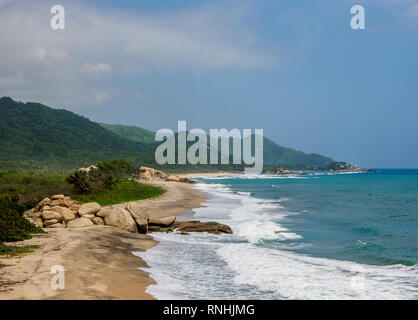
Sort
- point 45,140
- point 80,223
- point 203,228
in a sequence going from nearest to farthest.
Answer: point 80,223 < point 203,228 < point 45,140

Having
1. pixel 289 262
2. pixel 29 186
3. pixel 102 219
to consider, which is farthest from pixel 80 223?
pixel 29 186

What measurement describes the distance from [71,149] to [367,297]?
496ft

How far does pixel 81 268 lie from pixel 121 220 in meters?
10.2

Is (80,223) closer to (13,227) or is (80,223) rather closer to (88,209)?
(88,209)

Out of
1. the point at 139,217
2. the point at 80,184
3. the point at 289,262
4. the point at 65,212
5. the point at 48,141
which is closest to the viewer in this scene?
the point at 289,262

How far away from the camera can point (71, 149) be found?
148 m

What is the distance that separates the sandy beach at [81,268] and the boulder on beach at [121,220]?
211 cm

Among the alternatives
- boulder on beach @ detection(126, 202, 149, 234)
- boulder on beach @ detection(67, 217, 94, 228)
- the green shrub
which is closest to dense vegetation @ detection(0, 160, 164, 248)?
the green shrub

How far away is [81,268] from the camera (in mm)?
13016

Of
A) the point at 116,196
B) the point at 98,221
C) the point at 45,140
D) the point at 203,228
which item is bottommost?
the point at 203,228

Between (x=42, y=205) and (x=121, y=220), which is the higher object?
(x=42, y=205)

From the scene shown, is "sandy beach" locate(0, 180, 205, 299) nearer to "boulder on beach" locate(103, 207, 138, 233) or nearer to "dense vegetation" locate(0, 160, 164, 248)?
"boulder on beach" locate(103, 207, 138, 233)

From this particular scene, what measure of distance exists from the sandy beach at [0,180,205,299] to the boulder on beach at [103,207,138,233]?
211 cm

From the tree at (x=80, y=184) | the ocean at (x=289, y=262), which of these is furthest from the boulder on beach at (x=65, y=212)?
the tree at (x=80, y=184)
